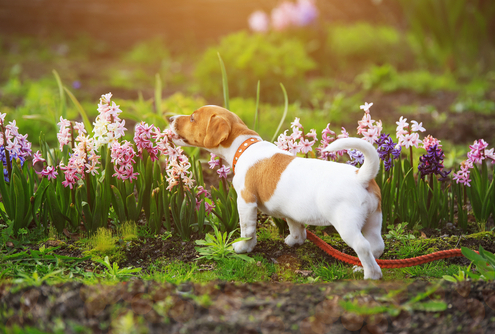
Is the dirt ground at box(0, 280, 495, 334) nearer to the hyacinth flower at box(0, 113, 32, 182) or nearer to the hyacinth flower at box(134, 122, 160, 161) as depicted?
the hyacinth flower at box(134, 122, 160, 161)

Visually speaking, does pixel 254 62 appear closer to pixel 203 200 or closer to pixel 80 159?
pixel 203 200

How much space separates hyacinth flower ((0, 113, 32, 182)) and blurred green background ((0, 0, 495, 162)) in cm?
72

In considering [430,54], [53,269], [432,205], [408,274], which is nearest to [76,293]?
[53,269]

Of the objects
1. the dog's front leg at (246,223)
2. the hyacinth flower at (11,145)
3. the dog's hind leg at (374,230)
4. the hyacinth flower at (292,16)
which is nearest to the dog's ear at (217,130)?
the dog's front leg at (246,223)

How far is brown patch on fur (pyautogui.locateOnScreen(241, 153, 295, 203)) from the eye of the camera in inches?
102

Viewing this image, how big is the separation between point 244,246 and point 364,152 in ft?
3.50

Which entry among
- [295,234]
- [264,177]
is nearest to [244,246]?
[295,234]

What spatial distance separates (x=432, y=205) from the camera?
320cm

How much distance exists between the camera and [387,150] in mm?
3109

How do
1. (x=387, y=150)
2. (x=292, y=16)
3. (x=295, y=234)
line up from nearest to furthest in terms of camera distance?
(x=295, y=234)
(x=387, y=150)
(x=292, y=16)

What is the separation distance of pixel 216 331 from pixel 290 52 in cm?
692

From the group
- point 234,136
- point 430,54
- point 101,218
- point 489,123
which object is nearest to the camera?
point 234,136

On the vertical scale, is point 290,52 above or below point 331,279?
above

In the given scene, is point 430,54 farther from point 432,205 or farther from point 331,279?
point 331,279
